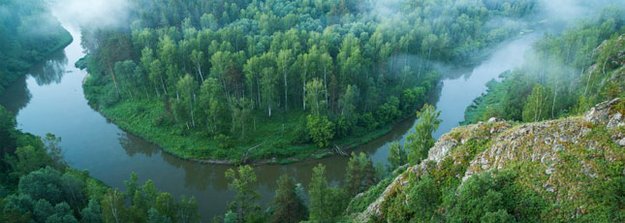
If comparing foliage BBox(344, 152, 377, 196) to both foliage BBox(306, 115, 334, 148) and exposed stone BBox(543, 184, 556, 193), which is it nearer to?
exposed stone BBox(543, 184, 556, 193)

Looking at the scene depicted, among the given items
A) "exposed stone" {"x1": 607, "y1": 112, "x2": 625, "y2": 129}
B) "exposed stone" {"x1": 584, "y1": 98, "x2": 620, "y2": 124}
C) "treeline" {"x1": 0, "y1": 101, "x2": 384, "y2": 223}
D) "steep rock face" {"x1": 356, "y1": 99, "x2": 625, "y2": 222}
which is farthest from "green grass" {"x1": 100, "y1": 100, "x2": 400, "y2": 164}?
"exposed stone" {"x1": 607, "y1": 112, "x2": 625, "y2": 129}

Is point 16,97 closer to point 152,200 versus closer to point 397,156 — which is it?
point 152,200

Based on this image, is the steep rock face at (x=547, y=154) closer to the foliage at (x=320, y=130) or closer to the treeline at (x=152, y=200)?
the treeline at (x=152, y=200)

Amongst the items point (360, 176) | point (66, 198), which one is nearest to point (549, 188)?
point (360, 176)

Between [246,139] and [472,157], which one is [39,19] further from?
[472,157]

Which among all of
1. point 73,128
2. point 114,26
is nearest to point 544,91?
point 73,128

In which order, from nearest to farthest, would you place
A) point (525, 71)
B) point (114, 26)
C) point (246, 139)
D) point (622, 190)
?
point (622, 190) → point (246, 139) → point (525, 71) → point (114, 26)

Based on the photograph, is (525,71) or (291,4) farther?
(291,4)
